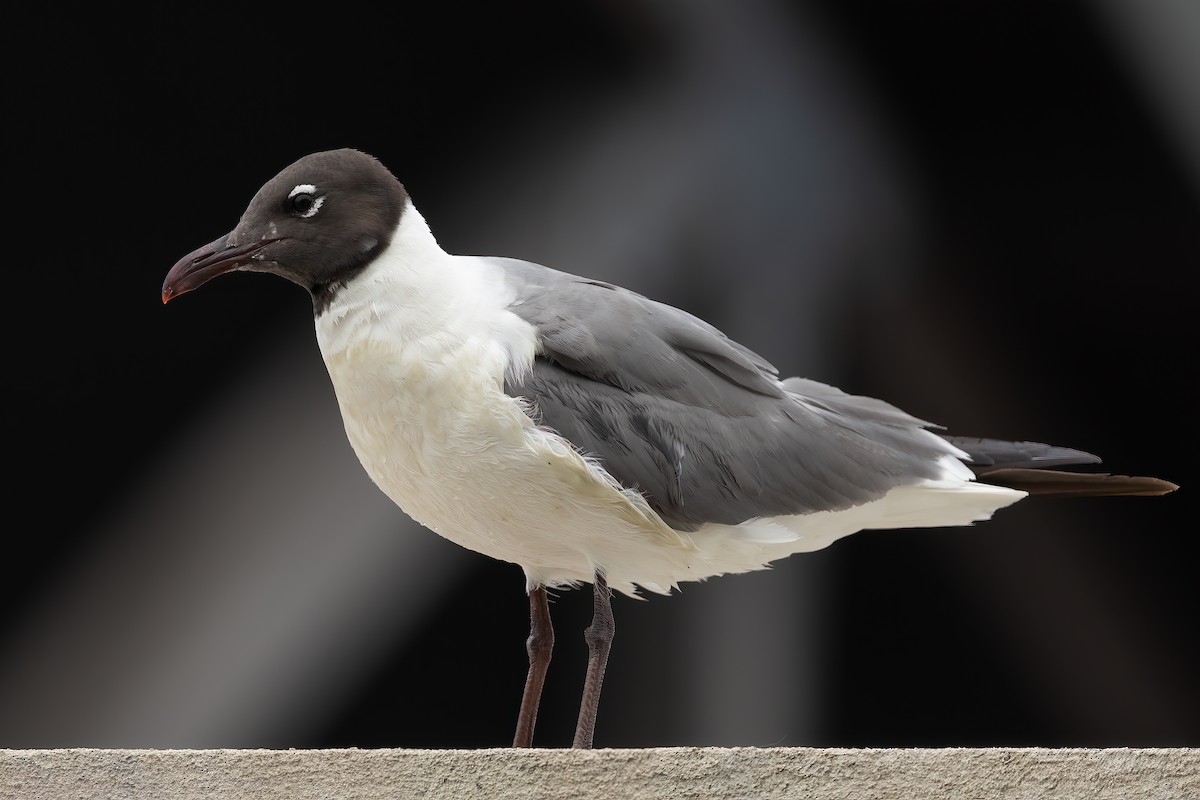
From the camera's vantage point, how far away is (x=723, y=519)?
2.08 metres

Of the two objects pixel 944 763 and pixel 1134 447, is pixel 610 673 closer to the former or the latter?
pixel 1134 447

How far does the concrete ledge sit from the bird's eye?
77 centimetres

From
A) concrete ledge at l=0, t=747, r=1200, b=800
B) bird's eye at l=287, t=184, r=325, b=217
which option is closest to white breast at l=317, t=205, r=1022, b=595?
bird's eye at l=287, t=184, r=325, b=217

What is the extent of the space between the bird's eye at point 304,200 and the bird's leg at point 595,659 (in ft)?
2.10

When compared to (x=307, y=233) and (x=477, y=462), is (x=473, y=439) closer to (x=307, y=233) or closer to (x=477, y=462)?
(x=477, y=462)

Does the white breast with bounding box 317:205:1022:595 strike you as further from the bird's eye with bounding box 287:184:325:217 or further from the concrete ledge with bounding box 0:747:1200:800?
the concrete ledge with bounding box 0:747:1200:800

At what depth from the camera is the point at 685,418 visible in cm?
211

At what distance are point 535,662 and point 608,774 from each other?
60 cm

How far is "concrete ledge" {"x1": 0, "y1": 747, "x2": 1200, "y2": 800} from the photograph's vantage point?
1555mm

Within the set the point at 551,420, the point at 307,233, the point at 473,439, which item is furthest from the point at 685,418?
the point at 307,233

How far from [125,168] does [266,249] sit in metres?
2.22

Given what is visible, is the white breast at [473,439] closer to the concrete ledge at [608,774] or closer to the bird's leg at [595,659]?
the bird's leg at [595,659]

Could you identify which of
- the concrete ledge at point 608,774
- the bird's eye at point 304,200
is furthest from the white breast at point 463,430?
the concrete ledge at point 608,774

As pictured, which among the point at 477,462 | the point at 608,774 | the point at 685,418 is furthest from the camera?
the point at 685,418
